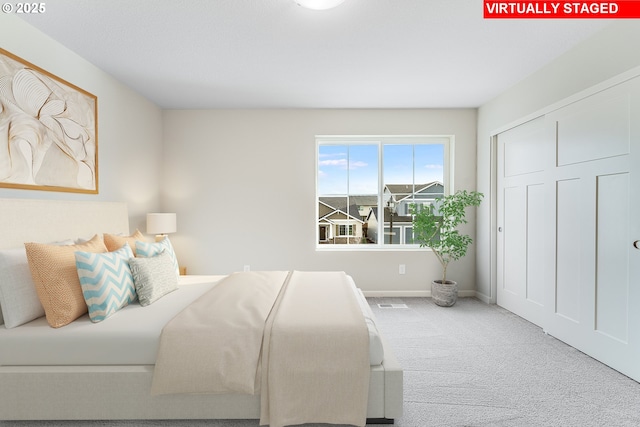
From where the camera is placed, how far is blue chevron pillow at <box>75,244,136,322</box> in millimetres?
1870

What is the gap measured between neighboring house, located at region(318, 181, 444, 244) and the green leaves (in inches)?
13.0

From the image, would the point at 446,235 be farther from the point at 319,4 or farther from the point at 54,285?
the point at 54,285

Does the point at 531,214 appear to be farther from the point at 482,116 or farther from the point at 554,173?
the point at 482,116

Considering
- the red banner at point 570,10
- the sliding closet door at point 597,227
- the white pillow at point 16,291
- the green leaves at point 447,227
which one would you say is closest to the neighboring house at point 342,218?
the green leaves at point 447,227

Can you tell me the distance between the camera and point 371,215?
4469 mm

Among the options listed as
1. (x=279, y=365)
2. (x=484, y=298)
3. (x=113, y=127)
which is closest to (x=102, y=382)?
(x=279, y=365)

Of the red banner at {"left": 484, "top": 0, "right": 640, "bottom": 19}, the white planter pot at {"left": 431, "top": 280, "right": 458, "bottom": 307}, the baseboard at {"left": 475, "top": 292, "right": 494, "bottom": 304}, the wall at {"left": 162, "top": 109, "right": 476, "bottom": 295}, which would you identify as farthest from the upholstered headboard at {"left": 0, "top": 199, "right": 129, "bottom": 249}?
the baseboard at {"left": 475, "top": 292, "right": 494, "bottom": 304}

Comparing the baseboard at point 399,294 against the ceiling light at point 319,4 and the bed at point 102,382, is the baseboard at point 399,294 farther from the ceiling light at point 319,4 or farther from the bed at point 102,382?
the ceiling light at point 319,4

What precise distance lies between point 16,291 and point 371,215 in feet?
12.0

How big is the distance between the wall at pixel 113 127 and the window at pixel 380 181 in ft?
7.10

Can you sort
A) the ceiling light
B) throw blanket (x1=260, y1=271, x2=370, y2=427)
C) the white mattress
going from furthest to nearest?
1. the ceiling light
2. the white mattress
3. throw blanket (x1=260, y1=271, x2=370, y2=427)

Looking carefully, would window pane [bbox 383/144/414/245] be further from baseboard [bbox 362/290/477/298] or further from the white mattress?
the white mattress

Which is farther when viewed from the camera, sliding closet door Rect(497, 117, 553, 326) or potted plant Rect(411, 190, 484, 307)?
potted plant Rect(411, 190, 484, 307)

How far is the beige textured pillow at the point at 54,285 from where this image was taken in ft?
5.92
